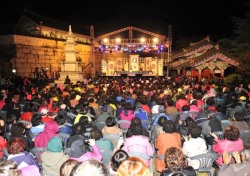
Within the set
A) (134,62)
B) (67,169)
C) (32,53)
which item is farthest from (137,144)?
(134,62)

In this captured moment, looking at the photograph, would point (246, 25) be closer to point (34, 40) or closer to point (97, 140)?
point (34, 40)

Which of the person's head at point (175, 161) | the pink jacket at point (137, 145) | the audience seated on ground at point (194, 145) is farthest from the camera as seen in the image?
the pink jacket at point (137, 145)

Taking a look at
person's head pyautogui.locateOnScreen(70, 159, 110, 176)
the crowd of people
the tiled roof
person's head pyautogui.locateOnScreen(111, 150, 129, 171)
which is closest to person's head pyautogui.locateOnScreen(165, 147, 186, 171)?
the crowd of people

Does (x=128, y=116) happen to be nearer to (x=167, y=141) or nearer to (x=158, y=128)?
(x=158, y=128)

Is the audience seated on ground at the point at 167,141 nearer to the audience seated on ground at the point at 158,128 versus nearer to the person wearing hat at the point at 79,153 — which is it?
the audience seated on ground at the point at 158,128

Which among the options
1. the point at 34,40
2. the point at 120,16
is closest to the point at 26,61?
the point at 34,40

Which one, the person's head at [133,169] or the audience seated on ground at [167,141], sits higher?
the person's head at [133,169]

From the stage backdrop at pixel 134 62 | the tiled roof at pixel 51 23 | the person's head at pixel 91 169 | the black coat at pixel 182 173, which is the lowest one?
the black coat at pixel 182 173

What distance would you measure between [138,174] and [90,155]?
2498 millimetres

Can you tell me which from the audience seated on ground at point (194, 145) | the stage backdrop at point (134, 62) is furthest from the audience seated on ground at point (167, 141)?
the stage backdrop at point (134, 62)

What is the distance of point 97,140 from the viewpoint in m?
6.68

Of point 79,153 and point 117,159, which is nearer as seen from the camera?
point 117,159

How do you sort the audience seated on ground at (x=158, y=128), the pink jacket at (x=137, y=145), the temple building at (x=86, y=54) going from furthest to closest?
the temple building at (x=86, y=54) < the audience seated on ground at (x=158, y=128) < the pink jacket at (x=137, y=145)

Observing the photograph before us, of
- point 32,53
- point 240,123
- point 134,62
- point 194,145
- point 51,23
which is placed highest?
point 51,23
